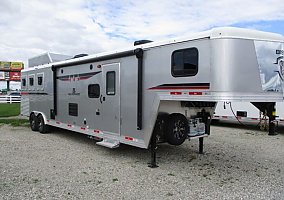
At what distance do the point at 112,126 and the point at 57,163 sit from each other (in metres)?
1.63

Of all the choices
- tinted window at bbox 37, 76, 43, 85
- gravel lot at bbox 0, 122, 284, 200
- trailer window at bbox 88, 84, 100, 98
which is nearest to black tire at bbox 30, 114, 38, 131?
tinted window at bbox 37, 76, 43, 85

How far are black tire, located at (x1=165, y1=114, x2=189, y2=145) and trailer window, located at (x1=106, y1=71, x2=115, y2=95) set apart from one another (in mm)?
1818

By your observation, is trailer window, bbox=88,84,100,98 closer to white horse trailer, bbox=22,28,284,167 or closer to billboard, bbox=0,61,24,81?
white horse trailer, bbox=22,28,284,167

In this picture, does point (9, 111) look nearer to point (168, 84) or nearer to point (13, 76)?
point (168, 84)

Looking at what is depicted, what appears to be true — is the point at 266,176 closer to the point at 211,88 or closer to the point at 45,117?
the point at 211,88

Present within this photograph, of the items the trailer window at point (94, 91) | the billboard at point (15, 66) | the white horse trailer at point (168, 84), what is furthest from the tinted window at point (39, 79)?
the billboard at point (15, 66)

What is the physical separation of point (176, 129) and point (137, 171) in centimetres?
127

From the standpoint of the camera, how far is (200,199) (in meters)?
4.86

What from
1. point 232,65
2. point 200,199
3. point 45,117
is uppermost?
point 232,65

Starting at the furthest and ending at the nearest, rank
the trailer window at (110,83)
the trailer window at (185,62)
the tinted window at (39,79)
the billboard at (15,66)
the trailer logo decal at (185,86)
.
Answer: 1. the billboard at (15,66)
2. the tinted window at (39,79)
3. the trailer window at (110,83)
4. the trailer window at (185,62)
5. the trailer logo decal at (185,86)

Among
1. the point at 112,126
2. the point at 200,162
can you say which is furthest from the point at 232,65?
the point at 112,126

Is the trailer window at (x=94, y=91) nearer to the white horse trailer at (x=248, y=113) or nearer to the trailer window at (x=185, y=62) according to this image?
the trailer window at (x=185, y=62)

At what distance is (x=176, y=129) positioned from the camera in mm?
6781

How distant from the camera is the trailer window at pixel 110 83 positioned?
25.3ft
